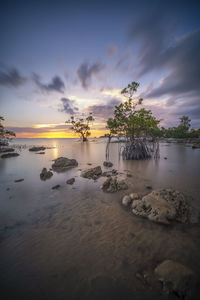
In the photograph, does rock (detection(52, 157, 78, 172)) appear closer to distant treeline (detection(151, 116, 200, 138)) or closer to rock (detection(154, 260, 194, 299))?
rock (detection(154, 260, 194, 299))

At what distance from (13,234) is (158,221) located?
4.87 m

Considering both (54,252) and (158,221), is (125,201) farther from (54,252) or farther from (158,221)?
(54,252)

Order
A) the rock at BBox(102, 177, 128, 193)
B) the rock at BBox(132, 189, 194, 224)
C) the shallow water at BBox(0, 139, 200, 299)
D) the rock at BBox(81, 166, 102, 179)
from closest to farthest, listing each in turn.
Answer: the shallow water at BBox(0, 139, 200, 299) < the rock at BBox(132, 189, 194, 224) < the rock at BBox(102, 177, 128, 193) < the rock at BBox(81, 166, 102, 179)

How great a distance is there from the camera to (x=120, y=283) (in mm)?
2451

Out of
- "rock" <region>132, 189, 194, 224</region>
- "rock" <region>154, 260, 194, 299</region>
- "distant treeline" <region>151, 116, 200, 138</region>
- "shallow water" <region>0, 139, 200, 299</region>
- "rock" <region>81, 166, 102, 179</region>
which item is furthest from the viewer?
"distant treeline" <region>151, 116, 200, 138</region>

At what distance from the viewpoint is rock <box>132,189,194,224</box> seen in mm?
4234

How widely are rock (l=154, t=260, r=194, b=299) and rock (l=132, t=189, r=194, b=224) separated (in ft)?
5.74

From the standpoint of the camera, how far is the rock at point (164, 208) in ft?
13.9

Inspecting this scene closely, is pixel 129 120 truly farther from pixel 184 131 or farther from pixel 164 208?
pixel 184 131

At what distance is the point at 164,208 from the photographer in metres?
4.45

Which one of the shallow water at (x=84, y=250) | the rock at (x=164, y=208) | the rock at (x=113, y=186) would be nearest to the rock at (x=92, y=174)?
the rock at (x=113, y=186)

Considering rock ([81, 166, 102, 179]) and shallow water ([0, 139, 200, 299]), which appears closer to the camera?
shallow water ([0, 139, 200, 299])

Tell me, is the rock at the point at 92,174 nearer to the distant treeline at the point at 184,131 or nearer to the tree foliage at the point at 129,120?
the tree foliage at the point at 129,120

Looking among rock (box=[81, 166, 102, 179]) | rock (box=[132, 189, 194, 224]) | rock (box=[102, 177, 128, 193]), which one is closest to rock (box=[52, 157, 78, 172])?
rock (box=[81, 166, 102, 179])
